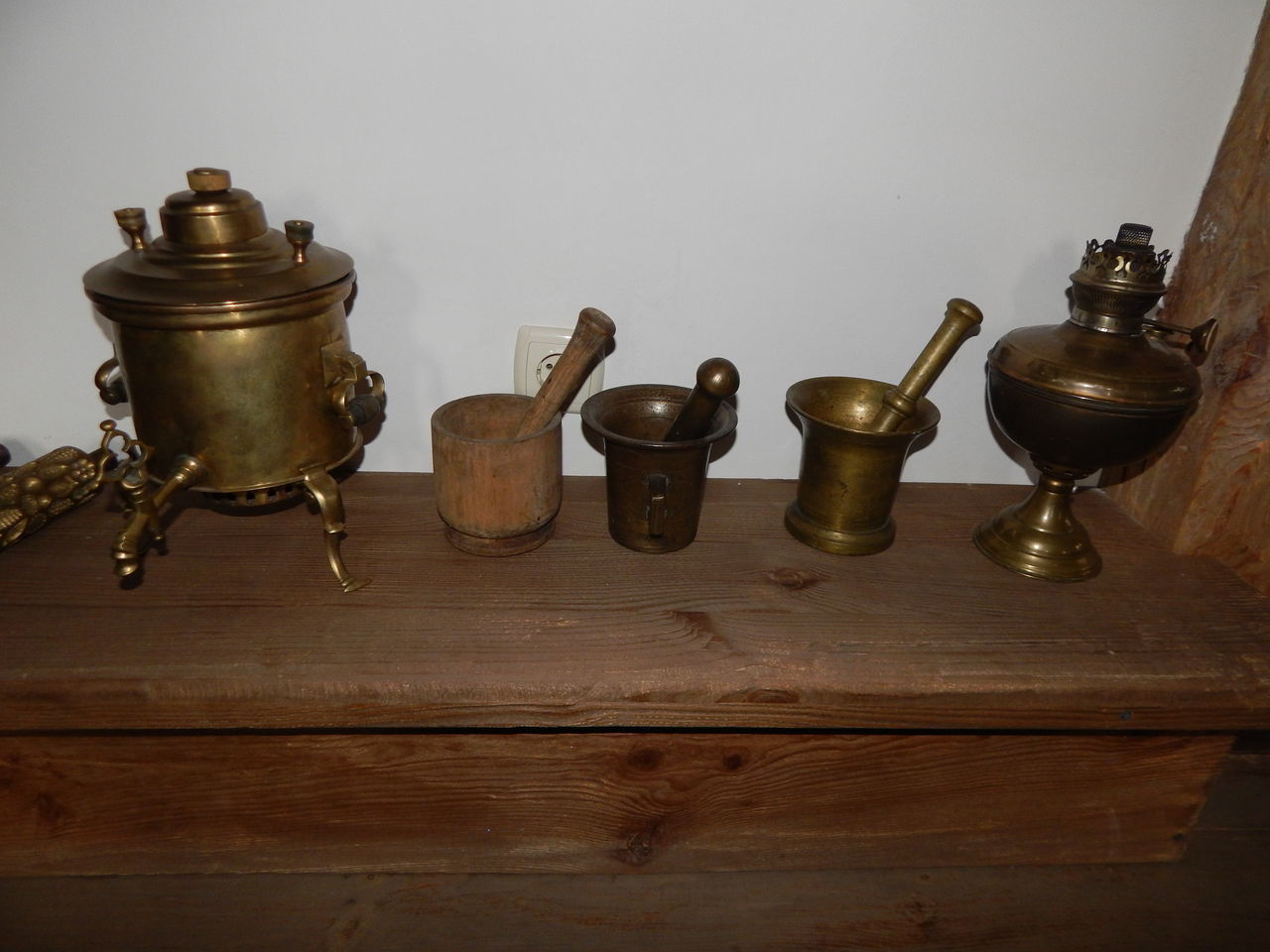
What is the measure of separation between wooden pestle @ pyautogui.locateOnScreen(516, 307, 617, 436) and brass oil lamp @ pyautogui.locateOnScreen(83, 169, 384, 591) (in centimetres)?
18

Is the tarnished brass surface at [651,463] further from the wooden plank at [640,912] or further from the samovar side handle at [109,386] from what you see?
the samovar side handle at [109,386]

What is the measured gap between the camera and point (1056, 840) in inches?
34.4

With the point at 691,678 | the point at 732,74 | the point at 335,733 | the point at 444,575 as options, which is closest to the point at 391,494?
the point at 444,575

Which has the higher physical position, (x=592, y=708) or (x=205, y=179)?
(x=205, y=179)

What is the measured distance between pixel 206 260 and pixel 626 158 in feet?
1.42

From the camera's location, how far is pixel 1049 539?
0.91m

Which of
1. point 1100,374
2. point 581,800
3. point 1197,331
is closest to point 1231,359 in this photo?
point 1197,331

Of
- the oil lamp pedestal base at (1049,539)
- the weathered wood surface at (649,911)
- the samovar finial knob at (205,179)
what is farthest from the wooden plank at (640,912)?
the samovar finial knob at (205,179)

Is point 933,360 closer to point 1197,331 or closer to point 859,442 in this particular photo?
point 859,442

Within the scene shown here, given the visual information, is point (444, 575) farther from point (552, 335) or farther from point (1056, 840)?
point (1056, 840)

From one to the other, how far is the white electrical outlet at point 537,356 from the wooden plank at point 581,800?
0.41 metres

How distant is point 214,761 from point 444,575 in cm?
27

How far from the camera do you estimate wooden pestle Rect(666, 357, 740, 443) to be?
79 centimetres

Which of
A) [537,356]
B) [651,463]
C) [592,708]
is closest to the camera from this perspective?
[592,708]
